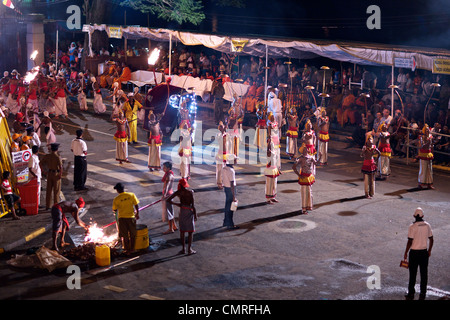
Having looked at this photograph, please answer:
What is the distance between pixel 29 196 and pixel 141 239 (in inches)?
145

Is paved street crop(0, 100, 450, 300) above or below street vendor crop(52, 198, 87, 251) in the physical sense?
below

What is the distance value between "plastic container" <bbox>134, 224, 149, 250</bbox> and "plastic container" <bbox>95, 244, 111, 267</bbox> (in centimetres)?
92

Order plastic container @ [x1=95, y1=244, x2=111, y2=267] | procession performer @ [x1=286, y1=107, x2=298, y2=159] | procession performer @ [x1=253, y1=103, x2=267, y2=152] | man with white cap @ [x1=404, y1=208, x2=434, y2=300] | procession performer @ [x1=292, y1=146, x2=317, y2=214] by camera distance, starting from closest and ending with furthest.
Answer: man with white cap @ [x1=404, y1=208, x2=434, y2=300]
plastic container @ [x1=95, y1=244, x2=111, y2=267]
procession performer @ [x1=292, y1=146, x2=317, y2=214]
procession performer @ [x1=286, y1=107, x2=298, y2=159]
procession performer @ [x1=253, y1=103, x2=267, y2=152]

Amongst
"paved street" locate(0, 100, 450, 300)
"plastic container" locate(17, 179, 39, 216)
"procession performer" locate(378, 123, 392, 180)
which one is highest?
"procession performer" locate(378, 123, 392, 180)

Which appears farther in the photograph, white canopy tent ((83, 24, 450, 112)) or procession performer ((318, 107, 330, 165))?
procession performer ((318, 107, 330, 165))

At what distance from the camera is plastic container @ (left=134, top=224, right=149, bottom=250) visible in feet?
41.2

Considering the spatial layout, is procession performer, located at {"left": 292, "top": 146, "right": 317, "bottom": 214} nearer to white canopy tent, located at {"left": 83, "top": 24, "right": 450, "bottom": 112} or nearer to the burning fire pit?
the burning fire pit

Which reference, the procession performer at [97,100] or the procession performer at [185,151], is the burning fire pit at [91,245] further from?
the procession performer at [97,100]

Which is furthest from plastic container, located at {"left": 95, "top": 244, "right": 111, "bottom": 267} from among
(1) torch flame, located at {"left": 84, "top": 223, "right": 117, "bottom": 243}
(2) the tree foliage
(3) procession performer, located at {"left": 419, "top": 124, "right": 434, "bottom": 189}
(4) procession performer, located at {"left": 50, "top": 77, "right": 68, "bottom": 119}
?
(2) the tree foliage

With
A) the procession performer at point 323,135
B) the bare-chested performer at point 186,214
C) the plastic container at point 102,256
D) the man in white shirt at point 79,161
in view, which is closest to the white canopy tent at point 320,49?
the procession performer at point 323,135

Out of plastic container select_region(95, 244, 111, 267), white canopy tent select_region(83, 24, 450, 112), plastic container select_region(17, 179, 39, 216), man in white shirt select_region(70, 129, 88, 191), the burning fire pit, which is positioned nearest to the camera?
plastic container select_region(95, 244, 111, 267)

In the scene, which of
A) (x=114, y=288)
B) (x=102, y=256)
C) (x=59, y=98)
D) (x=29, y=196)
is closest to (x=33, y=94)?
(x=59, y=98)

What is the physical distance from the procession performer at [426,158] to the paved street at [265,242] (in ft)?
1.16

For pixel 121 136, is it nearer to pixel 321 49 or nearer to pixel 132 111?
pixel 132 111
